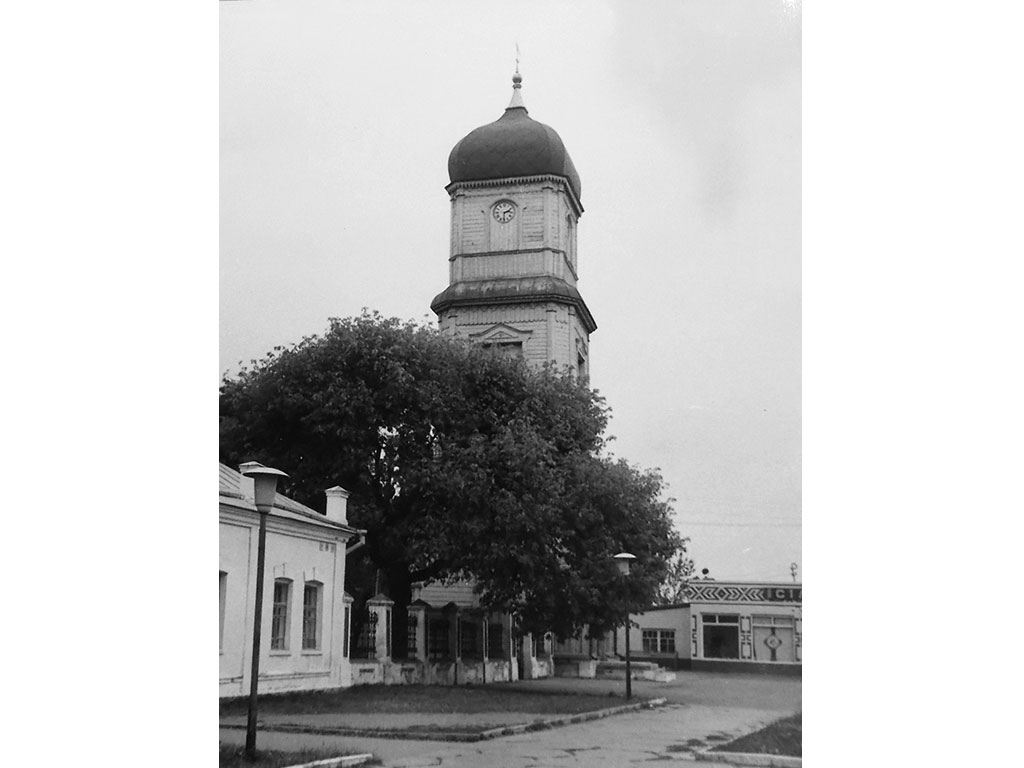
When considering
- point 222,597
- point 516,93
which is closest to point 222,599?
point 222,597

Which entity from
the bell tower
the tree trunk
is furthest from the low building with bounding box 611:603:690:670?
the bell tower

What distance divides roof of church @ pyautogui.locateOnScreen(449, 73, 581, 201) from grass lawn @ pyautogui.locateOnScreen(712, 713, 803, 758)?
3.51m

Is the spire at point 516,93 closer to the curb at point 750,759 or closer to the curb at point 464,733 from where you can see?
the curb at point 464,733

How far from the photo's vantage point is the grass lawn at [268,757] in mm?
7008

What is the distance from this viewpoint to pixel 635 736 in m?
6.86

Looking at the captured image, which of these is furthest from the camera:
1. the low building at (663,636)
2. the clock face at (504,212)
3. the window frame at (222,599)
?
the clock face at (504,212)

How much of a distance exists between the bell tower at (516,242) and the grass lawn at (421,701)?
206 centimetres

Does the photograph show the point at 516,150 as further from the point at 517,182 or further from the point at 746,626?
the point at 746,626

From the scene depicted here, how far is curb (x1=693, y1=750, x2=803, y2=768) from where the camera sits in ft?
20.7

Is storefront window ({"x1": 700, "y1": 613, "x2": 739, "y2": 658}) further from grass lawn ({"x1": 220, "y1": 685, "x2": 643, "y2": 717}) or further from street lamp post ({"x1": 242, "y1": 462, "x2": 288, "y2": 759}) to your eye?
street lamp post ({"x1": 242, "y1": 462, "x2": 288, "y2": 759})

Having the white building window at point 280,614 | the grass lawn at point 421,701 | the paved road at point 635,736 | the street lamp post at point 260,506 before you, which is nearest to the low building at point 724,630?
the paved road at point 635,736

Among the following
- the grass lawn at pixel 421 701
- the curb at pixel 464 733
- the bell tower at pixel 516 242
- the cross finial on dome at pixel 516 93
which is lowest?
the curb at pixel 464 733
